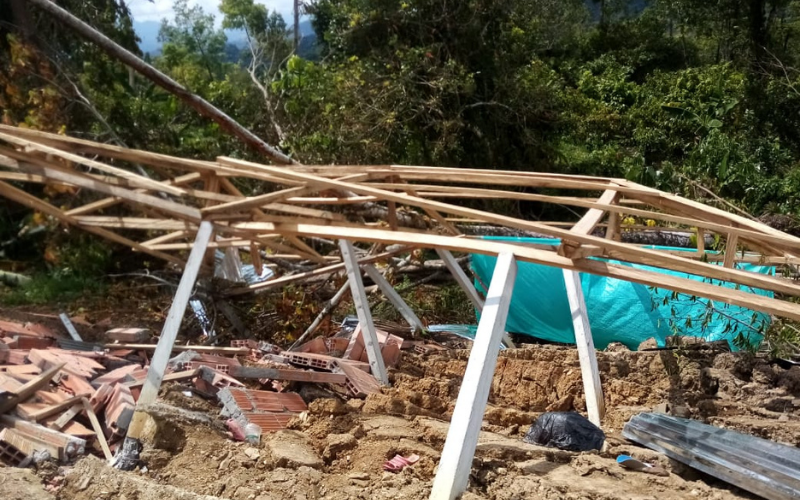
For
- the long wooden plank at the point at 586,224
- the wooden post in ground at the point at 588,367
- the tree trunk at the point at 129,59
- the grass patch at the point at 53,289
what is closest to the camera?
the long wooden plank at the point at 586,224

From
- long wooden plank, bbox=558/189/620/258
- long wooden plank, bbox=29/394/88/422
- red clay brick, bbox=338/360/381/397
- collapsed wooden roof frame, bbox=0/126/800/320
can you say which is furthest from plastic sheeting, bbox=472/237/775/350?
long wooden plank, bbox=29/394/88/422

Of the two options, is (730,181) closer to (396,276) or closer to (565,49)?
(396,276)

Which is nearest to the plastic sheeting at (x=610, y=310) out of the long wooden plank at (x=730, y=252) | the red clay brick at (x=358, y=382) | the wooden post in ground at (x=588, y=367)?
the wooden post in ground at (x=588, y=367)

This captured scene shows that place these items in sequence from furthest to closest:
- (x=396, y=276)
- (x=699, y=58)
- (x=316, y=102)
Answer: (x=699, y=58) → (x=316, y=102) → (x=396, y=276)

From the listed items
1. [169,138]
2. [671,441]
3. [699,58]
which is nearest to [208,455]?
[671,441]

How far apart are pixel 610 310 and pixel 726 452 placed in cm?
435

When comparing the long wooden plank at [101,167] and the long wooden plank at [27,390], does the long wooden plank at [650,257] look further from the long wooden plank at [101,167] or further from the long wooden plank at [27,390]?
the long wooden plank at [27,390]

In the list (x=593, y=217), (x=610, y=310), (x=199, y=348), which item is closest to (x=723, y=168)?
(x=610, y=310)

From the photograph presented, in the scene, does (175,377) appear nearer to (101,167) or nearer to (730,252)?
(101,167)

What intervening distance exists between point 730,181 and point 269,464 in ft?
38.7

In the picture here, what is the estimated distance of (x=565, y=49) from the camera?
2106 centimetres

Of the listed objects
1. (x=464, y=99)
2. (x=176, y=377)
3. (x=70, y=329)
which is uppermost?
(x=464, y=99)

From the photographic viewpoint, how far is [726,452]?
409 centimetres

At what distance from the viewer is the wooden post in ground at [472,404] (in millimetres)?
3238
